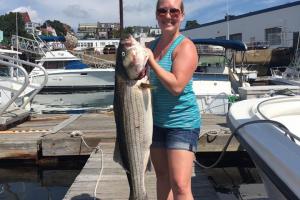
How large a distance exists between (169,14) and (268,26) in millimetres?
40861

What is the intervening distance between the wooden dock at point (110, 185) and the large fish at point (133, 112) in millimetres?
2149

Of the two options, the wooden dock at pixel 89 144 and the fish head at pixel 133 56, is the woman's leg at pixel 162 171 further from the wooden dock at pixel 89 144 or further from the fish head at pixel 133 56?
the wooden dock at pixel 89 144

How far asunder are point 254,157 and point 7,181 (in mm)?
5713

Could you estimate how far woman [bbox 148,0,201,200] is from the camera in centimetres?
312

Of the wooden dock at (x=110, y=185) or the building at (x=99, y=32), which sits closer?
the wooden dock at (x=110, y=185)

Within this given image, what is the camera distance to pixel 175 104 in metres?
3.21

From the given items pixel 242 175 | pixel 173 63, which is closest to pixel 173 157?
pixel 173 63

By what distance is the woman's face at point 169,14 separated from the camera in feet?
10.2

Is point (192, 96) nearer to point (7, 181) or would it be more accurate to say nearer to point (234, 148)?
point (234, 148)

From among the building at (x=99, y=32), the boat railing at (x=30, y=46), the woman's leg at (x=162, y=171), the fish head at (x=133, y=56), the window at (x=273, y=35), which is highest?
the building at (x=99, y=32)

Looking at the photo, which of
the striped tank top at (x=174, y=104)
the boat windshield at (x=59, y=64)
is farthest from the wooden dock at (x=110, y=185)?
the boat windshield at (x=59, y=64)

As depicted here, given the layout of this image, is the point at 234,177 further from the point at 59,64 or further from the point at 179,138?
the point at 59,64

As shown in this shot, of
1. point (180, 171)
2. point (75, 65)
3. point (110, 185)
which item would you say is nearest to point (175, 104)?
point (180, 171)

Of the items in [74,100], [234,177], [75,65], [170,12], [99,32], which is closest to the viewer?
[170,12]
